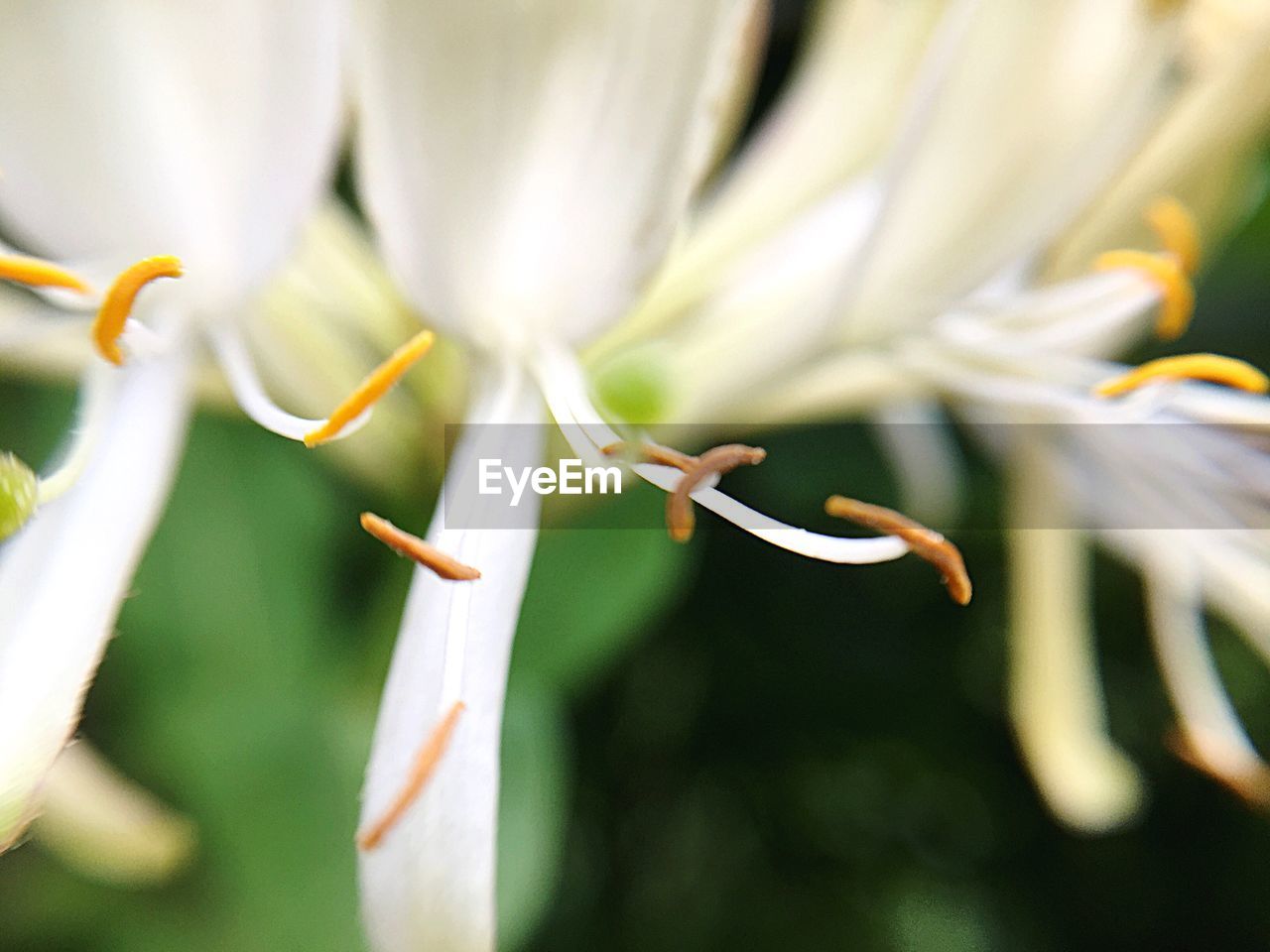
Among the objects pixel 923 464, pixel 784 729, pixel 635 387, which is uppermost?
pixel 635 387

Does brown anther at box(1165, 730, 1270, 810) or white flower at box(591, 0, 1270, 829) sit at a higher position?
white flower at box(591, 0, 1270, 829)

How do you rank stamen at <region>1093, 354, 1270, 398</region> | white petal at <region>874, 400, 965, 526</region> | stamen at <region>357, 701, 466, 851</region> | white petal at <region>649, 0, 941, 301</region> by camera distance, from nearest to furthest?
stamen at <region>357, 701, 466, 851</region> < stamen at <region>1093, 354, 1270, 398</region> < white petal at <region>649, 0, 941, 301</region> < white petal at <region>874, 400, 965, 526</region>

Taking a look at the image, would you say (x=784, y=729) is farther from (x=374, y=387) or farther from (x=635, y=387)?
(x=374, y=387)

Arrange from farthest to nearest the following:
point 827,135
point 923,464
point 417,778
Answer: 1. point 923,464
2. point 827,135
3. point 417,778

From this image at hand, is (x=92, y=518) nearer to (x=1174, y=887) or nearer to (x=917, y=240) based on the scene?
(x=917, y=240)

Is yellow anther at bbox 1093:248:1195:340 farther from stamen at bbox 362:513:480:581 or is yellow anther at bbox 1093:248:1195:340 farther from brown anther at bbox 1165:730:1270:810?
stamen at bbox 362:513:480:581

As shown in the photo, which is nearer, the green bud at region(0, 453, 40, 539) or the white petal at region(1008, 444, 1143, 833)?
the green bud at region(0, 453, 40, 539)

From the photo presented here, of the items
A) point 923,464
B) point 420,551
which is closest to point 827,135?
point 923,464

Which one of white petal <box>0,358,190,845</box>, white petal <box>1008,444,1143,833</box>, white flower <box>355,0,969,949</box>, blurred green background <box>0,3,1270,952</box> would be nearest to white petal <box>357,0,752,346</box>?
white flower <box>355,0,969,949</box>
